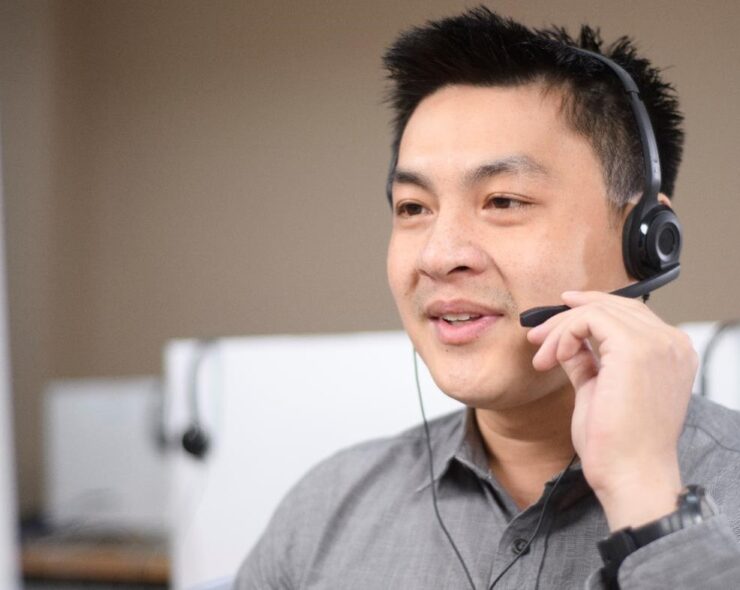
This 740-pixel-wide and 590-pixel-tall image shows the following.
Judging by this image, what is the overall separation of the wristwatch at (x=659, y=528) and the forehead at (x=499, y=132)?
0.41 meters

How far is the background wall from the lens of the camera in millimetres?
1286

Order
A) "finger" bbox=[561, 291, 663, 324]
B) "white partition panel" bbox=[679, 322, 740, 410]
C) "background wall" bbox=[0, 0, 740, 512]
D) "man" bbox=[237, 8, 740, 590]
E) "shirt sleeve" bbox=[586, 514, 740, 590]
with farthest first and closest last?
"background wall" bbox=[0, 0, 740, 512] < "white partition panel" bbox=[679, 322, 740, 410] < "man" bbox=[237, 8, 740, 590] < "finger" bbox=[561, 291, 663, 324] < "shirt sleeve" bbox=[586, 514, 740, 590]

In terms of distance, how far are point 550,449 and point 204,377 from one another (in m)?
0.65

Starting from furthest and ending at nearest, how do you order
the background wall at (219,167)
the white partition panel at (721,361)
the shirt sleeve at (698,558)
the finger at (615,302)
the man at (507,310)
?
the background wall at (219,167)
the white partition panel at (721,361)
the man at (507,310)
the finger at (615,302)
the shirt sleeve at (698,558)

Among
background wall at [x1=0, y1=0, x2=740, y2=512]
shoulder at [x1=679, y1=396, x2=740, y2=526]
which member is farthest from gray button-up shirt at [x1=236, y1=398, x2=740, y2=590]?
background wall at [x1=0, y1=0, x2=740, y2=512]

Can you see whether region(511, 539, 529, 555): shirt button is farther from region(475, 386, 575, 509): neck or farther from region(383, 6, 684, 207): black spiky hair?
region(383, 6, 684, 207): black spiky hair

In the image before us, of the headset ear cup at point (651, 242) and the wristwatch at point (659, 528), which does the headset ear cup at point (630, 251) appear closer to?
the headset ear cup at point (651, 242)

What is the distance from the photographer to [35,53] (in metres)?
2.64

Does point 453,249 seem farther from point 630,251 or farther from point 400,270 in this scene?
point 630,251

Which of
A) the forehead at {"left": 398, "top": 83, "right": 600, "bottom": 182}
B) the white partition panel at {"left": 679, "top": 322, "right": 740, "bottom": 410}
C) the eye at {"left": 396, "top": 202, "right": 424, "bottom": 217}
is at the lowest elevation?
the white partition panel at {"left": 679, "top": 322, "right": 740, "bottom": 410}

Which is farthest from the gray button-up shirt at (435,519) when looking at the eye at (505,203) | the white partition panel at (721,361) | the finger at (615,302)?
the eye at (505,203)

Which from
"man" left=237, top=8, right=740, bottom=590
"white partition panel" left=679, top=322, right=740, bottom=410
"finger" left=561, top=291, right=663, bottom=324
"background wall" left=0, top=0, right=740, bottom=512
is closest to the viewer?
"finger" left=561, top=291, right=663, bottom=324

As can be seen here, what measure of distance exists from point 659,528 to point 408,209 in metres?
0.50

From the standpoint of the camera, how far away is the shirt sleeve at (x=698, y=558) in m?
0.71
